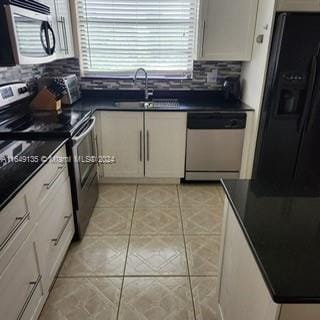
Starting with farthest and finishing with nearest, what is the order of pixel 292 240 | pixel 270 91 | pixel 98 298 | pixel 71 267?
1. pixel 270 91
2. pixel 71 267
3. pixel 98 298
4. pixel 292 240

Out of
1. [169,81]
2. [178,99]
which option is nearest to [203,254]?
[178,99]

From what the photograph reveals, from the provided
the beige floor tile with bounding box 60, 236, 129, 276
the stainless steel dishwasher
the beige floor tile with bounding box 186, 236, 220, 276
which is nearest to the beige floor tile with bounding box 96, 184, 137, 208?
the beige floor tile with bounding box 60, 236, 129, 276

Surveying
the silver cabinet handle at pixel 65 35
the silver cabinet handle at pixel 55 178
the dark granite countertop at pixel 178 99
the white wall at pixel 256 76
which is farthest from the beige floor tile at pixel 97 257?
the silver cabinet handle at pixel 65 35

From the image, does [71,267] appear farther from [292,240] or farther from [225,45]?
[225,45]

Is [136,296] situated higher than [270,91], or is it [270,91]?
[270,91]

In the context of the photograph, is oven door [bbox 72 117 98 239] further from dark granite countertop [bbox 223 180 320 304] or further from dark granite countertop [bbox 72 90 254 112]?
dark granite countertop [bbox 223 180 320 304]

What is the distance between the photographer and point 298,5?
2244 mm

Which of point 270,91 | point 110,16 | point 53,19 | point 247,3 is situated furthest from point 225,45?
point 53,19

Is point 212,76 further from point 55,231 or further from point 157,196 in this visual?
point 55,231

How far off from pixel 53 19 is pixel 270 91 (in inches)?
77.0

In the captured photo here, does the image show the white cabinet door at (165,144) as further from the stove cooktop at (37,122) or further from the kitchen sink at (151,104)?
the stove cooktop at (37,122)

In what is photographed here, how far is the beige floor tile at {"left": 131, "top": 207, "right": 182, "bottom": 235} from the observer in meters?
2.37

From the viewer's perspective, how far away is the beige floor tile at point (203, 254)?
6.37ft

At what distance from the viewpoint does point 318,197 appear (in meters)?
1.17
